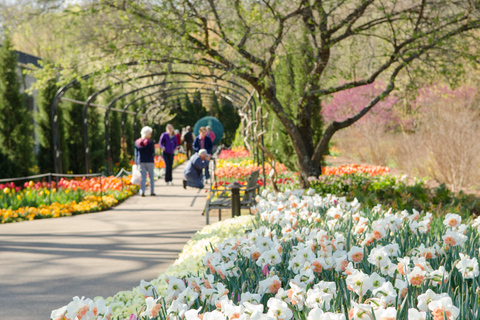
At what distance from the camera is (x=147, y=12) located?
7375 mm

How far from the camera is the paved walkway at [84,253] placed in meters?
3.90

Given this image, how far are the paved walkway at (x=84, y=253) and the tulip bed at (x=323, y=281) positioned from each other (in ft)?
2.74

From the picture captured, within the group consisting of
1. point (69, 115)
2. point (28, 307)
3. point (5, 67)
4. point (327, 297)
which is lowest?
point (28, 307)

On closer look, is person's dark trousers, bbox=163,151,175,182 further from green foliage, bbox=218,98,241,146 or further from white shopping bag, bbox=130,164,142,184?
green foliage, bbox=218,98,241,146

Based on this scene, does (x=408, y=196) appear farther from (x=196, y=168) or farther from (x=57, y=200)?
(x=57, y=200)

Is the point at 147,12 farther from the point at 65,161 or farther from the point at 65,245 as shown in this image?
the point at 65,161

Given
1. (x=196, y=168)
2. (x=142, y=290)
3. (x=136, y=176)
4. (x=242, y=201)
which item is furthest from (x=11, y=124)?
(x=142, y=290)

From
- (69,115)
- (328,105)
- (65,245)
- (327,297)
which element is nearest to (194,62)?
(65,245)

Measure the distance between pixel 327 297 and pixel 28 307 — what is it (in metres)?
2.76

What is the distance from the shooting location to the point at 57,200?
28.6ft

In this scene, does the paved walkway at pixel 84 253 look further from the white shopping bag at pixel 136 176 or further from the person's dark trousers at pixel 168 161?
the person's dark trousers at pixel 168 161

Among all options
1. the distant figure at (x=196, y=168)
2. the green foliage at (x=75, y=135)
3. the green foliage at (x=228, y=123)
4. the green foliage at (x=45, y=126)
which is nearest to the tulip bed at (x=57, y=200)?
the distant figure at (x=196, y=168)

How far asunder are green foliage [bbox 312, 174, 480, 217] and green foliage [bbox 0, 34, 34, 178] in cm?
723

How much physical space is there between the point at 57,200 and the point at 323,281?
7810 millimetres
